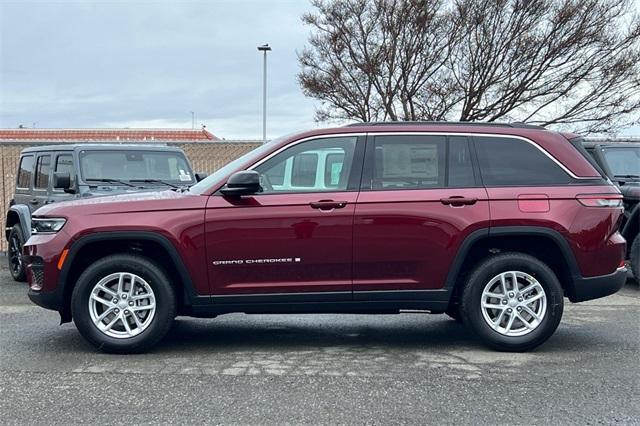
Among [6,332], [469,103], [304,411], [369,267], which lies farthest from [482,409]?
[469,103]

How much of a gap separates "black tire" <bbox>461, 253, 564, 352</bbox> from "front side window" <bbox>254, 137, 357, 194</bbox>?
134 centimetres

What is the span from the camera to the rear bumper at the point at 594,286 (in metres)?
5.50

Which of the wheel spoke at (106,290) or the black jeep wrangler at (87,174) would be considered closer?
the wheel spoke at (106,290)

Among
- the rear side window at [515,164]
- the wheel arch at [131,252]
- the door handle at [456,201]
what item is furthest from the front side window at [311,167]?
the rear side window at [515,164]

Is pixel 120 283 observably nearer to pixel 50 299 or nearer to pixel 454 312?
pixel 50 299

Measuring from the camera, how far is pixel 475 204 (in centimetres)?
543

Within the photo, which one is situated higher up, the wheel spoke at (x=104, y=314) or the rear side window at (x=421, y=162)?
the rear side window at (x=421, y=162)

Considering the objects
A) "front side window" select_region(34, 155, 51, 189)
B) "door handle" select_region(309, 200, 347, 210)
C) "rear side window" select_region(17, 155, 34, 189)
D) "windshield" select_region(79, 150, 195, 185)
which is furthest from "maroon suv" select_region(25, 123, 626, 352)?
"rear side window" select_region(17, 155, 34, 189)

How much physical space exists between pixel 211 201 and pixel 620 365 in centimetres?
343

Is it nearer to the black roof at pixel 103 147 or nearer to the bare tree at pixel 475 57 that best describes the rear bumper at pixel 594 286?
the black roof at pixel 103 147

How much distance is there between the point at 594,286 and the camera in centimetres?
551

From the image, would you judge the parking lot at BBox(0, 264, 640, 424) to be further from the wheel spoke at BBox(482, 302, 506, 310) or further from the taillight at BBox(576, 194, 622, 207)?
the taillight at BBox(576, 194, 622, 207)

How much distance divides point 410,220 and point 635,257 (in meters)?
4.73

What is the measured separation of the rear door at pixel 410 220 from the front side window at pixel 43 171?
5.39 metres
